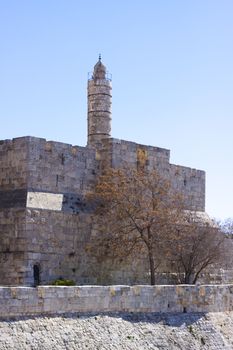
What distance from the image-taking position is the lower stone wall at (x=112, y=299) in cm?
1650

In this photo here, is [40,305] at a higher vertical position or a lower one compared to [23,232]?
lower

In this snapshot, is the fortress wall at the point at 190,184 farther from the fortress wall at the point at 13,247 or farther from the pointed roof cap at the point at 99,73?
the fortress wall at the point at 13,247

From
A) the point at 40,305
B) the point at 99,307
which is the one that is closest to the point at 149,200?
the point at 99,307

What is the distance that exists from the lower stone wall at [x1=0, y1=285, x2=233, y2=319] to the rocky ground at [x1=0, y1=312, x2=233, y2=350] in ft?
0.59

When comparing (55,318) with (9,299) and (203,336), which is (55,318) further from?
(203,336)

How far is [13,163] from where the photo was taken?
2583cm

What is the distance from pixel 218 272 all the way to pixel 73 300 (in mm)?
14423

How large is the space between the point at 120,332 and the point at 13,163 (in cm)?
901

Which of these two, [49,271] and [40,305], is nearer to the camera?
[40,305]

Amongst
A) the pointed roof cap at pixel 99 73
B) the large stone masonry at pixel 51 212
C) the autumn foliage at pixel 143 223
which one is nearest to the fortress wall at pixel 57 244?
the large stone masonry at pixel 51 212

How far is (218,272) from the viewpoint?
3138cm

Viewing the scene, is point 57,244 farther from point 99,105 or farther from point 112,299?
point 99,105

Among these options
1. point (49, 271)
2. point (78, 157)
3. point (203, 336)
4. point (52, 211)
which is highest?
point (78, 157)

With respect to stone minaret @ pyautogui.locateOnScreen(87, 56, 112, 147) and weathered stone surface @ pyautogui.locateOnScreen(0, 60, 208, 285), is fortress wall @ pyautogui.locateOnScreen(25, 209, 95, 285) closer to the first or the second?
weathered stone surface @ pyautogui.locateOnScreen(0, 60, 208, 285)
